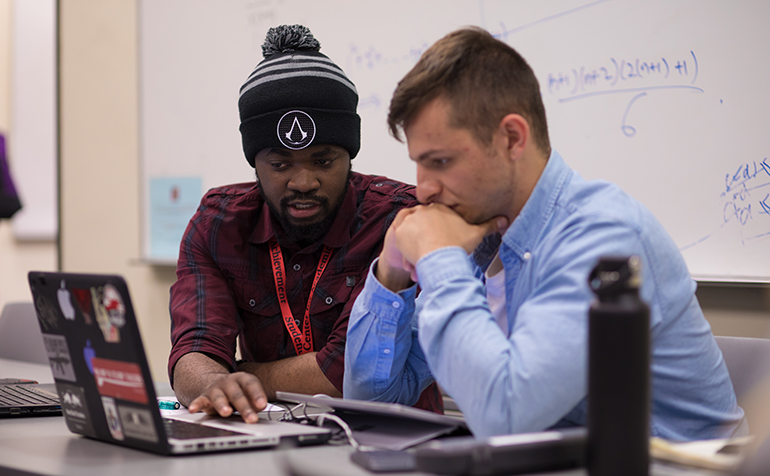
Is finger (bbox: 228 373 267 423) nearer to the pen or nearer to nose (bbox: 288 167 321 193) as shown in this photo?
the pen

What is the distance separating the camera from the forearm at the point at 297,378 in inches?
60.6

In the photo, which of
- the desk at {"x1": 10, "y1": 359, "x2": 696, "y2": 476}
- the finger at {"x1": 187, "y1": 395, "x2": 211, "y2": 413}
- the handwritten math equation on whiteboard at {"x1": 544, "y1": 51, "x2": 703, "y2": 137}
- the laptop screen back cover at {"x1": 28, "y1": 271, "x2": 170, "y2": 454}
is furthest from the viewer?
the handwritten math equation on whiteboard at {"x1": 544, "y1": 51, "x2": 703, "y2": 137}

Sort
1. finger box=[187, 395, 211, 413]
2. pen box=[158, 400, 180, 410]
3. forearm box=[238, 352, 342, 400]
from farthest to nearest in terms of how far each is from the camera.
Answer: forearm box=[238, 352, 342, 400] < pen box=[158, 400, 180, 410] < finger box=[187, 395, 211, 413]

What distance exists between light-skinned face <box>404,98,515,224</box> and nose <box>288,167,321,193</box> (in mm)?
512

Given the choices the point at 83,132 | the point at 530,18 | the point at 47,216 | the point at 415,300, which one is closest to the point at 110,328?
the point at 415,300

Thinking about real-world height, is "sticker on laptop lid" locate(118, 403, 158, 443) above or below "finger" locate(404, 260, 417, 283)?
below

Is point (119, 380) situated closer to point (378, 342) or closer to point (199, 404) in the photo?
point (199, 404)

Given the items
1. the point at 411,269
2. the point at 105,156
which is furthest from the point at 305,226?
the point at 105,156

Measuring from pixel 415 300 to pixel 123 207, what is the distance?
250 cm

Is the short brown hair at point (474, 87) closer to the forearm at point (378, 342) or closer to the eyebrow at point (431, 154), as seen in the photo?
the eyebrow at point (431, 154)

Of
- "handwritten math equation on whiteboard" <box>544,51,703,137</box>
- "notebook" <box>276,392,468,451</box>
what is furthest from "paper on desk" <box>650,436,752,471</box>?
"handwritten math equation on whiteboard" <box>544,51,703,137</box>

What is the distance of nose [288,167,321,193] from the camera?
5.40 feet

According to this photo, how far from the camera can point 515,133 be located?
113cm

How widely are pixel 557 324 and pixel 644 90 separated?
4.16 feet
